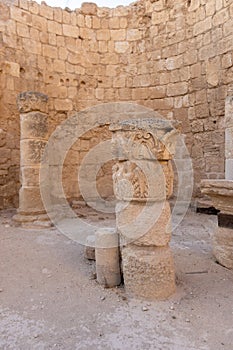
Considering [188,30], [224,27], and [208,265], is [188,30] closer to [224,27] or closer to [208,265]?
[224,27]

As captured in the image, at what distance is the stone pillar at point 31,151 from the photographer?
5578mm

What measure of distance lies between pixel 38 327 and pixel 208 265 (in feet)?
6.74

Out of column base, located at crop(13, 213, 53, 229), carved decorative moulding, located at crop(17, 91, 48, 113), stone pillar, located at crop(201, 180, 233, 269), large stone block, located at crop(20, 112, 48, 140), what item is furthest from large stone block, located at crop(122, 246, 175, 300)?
carved decorative moulding, located at crop(17, 91, 48, 113)

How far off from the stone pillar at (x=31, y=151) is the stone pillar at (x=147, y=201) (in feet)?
10.8

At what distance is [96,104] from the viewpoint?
800cm

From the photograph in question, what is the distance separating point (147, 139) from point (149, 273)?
3.95 ft

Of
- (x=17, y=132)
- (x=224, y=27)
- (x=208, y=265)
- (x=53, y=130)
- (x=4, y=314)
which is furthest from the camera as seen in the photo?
(x=53, y=130)

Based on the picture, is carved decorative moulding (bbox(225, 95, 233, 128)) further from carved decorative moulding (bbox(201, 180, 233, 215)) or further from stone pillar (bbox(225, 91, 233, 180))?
carved decorative moulding (bbox(201, 180, 233, 215))

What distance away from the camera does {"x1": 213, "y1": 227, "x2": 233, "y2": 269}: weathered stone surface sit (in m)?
3.27

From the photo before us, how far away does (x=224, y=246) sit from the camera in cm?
333

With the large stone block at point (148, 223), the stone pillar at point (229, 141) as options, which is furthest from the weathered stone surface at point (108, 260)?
the stone pillar at point (229, 141)

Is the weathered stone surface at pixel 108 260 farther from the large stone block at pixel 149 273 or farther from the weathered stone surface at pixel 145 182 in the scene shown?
the weathered stone surface at pixel 145 182

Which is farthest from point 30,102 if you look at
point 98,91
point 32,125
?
A: point 98,91

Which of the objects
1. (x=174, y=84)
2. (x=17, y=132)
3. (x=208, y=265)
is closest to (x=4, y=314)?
(x=208, y=265)
